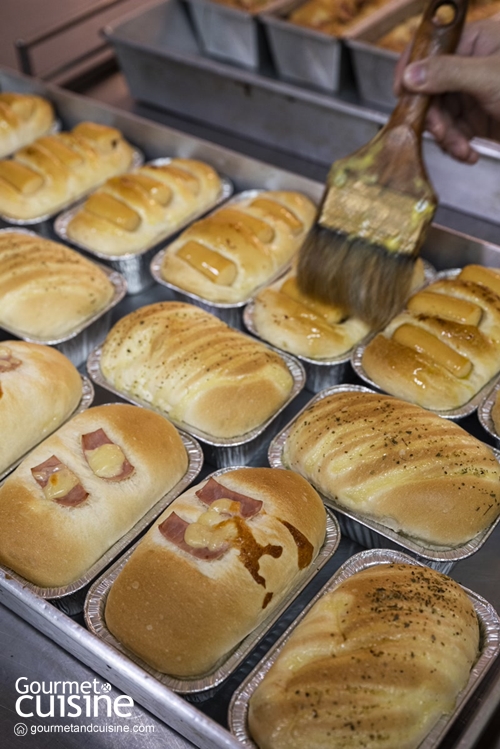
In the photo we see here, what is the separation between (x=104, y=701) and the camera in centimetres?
236

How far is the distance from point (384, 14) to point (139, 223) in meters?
2.22

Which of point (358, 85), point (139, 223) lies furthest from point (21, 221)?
point (358, 85)

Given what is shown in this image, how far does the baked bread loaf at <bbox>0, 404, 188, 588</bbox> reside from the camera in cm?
244

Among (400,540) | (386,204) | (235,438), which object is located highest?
(386,204)

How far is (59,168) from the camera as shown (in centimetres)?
409

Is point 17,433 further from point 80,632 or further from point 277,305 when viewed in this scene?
point 277,305

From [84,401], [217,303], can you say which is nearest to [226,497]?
[84,401]

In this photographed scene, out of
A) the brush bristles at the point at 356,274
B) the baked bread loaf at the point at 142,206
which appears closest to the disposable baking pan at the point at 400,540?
the brush bristles at the point at 356,274

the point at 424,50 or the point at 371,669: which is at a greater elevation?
the point at 424,50

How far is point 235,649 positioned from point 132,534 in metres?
0.55

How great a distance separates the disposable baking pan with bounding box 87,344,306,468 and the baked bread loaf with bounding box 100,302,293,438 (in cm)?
2

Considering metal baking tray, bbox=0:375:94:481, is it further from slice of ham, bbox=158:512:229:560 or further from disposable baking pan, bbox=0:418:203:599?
slice of ham, bbox=158:512:229:560

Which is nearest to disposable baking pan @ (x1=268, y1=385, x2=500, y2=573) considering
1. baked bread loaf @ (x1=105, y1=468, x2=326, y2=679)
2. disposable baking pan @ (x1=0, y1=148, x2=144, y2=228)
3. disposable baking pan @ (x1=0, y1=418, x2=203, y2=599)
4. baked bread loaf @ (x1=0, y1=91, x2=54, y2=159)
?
baked bread loaf @ (x1=105, y1=468, x2=326, y2=679)

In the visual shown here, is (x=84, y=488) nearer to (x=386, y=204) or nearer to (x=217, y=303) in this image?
(x=217, y=303)
